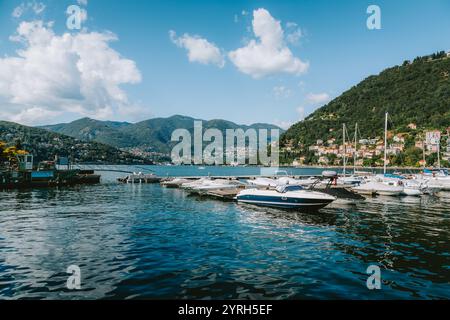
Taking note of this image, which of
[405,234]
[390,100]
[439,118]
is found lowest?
[405,234]

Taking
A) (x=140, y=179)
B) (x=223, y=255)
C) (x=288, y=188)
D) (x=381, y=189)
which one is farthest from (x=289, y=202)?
(x=140, y=179)

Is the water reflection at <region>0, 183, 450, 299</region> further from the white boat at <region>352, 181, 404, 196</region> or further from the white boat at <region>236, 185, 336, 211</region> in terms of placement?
the white boat at <region>352, 181, 404, 196</region>

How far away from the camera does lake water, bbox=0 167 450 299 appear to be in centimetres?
1063

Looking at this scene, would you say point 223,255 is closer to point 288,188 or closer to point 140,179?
point 288,188

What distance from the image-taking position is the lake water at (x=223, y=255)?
10633 millimetres

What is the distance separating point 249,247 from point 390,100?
217 metres

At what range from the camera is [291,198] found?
94.4 ft

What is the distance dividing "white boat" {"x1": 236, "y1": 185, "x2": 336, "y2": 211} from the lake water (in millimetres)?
1798

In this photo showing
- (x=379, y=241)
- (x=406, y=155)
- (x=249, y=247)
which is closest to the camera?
(x=249, y=247)

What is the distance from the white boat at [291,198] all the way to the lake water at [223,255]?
5.90 ft

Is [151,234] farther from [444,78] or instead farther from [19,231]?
[444,78]

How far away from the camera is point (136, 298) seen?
9844mm

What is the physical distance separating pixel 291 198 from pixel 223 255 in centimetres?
1559
